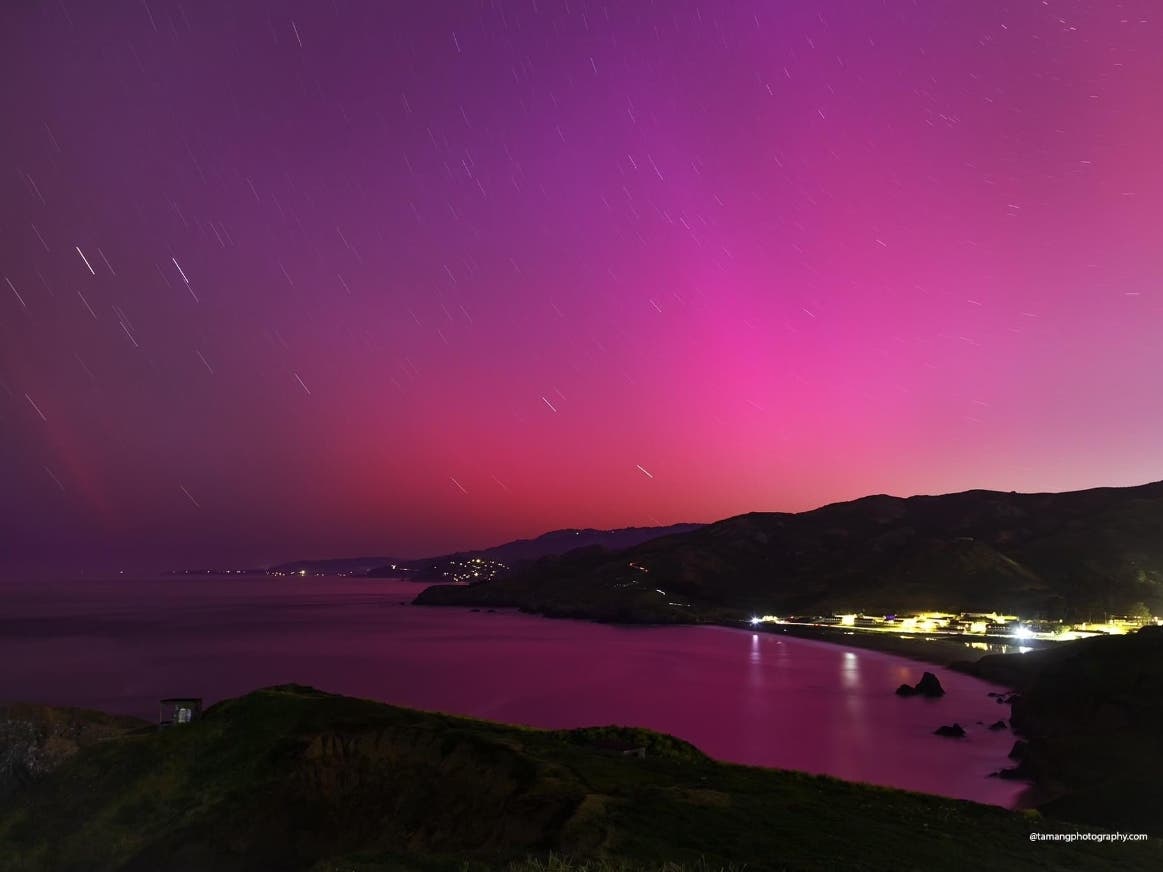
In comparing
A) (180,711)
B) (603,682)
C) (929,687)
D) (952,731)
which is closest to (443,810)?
(180,711)

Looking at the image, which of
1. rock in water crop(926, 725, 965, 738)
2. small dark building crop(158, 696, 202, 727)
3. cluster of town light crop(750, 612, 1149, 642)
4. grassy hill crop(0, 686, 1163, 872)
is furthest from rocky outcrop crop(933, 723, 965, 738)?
cluster of town light crop(750, 612, 1149, 642)

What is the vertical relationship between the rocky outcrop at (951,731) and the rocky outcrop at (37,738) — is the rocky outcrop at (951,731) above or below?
below

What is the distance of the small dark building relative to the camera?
35125mm

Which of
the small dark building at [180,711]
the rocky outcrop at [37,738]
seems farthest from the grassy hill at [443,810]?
the small dark building at [180,711]

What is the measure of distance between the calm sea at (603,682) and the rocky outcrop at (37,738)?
41.0 m

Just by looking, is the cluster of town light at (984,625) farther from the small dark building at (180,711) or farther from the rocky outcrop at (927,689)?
the small dark building at (180,711)

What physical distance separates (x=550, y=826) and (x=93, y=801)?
18268mm

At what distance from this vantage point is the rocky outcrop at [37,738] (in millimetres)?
31516

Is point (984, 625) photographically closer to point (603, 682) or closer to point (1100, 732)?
point (603, 682)

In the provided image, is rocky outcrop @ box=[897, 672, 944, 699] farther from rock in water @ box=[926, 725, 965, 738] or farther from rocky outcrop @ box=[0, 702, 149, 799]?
rocky outcrop @ box=[0, 702, 149, 799]

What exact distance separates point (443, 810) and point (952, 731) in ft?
192

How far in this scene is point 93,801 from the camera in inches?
1093

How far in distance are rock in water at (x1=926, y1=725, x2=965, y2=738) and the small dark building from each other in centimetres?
5971

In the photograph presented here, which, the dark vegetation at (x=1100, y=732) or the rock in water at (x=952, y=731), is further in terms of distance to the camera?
the rock in water at (x=952, y=731)
